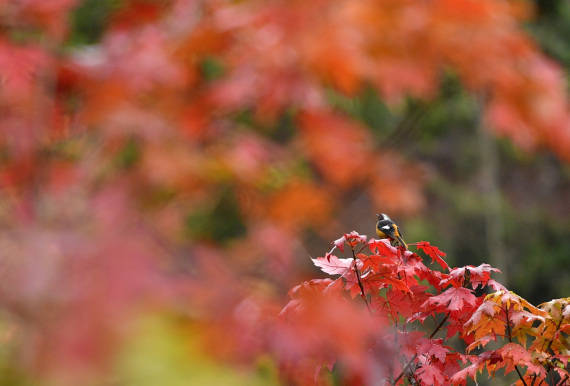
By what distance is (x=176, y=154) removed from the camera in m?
1.74

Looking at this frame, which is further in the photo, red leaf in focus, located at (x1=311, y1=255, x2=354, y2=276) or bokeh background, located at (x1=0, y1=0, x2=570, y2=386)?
red leaf in focus, located at (x1=311, y1=255, x2=354, y2=276)

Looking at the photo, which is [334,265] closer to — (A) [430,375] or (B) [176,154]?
(A) [430,375]

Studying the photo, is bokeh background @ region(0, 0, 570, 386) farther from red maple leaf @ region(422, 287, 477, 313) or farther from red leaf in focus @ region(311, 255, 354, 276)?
red maple leaf @ region(422, 287, 477, 313)

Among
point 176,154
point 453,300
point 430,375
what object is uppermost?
point 176,154

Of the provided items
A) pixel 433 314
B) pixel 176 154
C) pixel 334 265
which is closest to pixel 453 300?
pixel 433 314

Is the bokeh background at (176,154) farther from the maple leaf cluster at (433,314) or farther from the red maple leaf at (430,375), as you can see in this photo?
the red maple leaf at (430,375)

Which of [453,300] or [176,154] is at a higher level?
[176,154]

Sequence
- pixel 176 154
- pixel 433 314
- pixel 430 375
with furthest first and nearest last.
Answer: pixel 433 314
pixel 430 375
pixel 176 154

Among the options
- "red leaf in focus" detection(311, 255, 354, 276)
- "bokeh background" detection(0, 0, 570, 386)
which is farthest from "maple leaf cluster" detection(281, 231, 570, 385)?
"bokeh background" detection(0, 0, 570, 386)

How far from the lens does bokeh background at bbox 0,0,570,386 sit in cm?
75

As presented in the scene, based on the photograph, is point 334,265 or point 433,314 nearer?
point 334,265

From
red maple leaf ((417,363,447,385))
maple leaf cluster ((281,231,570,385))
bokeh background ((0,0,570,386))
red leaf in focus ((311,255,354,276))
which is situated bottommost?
red maple leaf ((417,363,447,385))

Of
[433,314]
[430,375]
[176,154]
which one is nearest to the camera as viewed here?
[176,154]

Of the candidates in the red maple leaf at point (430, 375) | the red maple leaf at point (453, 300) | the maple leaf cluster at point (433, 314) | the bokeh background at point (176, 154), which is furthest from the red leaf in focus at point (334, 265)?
the red maple leaf at point (430, 375)
